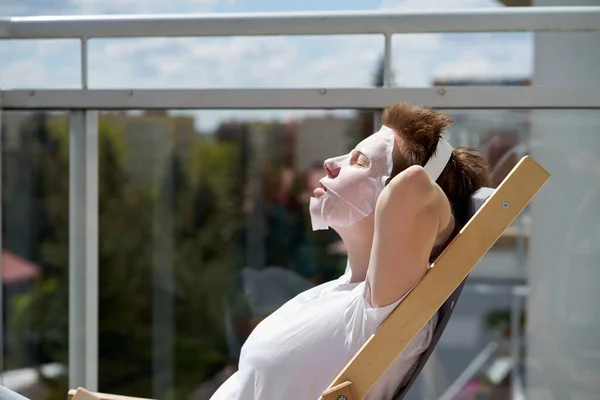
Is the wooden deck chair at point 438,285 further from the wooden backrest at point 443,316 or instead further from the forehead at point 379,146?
the forehead at point 379,146

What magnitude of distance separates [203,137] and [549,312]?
179cm

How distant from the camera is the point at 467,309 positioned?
3.81m

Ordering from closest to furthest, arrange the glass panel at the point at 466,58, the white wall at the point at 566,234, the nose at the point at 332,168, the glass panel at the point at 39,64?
the nose at the point at 332,168 < the white wall at the point at 566,234 < the glass panel at the point at 466,58 < the glass panel at the point at 39,64

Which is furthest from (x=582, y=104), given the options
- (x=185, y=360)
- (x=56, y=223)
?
(x=56, y=223)

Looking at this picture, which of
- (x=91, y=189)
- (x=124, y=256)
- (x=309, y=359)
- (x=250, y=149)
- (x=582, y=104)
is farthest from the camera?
(x=124, y=256)

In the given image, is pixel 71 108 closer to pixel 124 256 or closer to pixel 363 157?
pixel 124 256

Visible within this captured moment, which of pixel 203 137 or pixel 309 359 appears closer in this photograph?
pixel 309 359

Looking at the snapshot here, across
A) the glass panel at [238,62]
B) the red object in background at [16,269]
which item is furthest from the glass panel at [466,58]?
the red object in background at [16,269]

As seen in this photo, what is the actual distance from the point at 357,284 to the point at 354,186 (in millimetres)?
265

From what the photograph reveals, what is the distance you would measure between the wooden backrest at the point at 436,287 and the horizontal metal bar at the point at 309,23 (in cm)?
127

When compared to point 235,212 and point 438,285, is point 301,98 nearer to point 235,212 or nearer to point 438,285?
point 235,212

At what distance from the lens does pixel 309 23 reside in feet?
10.7

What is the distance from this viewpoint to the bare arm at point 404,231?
188 centimetres

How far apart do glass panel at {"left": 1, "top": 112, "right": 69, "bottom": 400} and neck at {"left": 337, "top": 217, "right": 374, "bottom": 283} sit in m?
2.25
